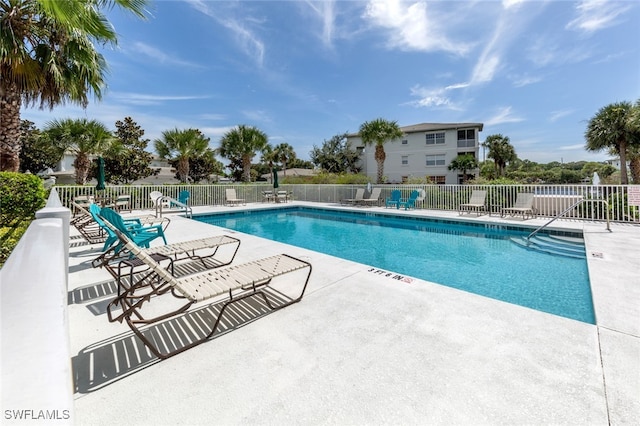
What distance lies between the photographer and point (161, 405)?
1.87m

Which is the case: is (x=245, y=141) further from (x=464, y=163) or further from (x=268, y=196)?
(x=464, y=163)

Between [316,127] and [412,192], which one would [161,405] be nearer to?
[412,192]

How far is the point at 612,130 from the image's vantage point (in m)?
18.0

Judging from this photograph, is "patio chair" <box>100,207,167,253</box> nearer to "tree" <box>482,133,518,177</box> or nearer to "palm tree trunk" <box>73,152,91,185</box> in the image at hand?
"palm tree trunk" <box>73,152,91,185</box>

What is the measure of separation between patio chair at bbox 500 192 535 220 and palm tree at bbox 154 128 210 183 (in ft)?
61.5

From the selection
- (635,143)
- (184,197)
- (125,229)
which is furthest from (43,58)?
(635,143)

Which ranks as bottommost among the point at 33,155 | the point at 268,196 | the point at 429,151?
the point at 268,196

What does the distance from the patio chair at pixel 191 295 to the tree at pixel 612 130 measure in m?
23.6

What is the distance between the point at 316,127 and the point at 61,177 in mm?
25928

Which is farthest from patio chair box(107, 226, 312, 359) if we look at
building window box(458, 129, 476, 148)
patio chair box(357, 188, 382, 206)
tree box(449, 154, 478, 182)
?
building window box(458, 129, 476, 148)

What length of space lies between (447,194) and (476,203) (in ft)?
5.58

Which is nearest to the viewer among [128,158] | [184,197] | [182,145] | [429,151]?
[184,197]

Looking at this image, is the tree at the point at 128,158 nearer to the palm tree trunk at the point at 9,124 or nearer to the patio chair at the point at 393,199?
the palm tree trunk at the point at 9,124

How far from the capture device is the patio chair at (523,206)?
10.2m
